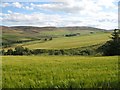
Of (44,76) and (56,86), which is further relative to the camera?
(44,76)

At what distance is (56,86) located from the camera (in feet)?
27.9

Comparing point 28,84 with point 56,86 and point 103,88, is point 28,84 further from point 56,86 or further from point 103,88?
point 103,88

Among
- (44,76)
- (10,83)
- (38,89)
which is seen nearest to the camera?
(38,89)

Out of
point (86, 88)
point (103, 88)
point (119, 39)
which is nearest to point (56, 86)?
point (86, 88)

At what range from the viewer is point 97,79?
30.4ft

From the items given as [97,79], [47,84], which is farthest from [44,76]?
[97,79]

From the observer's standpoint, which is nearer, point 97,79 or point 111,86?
point 111,86

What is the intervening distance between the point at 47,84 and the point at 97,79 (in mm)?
1726

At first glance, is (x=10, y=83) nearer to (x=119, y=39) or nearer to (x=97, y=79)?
(x=97, y=79)

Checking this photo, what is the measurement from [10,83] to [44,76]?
5.11 feet

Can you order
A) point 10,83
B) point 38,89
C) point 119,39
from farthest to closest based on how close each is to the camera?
point 119,39 < point 10,83 < point 38,89

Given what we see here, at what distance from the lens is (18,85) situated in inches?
340

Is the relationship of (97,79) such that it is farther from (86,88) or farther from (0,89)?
(0,89)

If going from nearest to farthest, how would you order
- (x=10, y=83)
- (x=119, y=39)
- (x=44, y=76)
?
(x=10, y=83), (x=44, y=76), (x=119, y=39)
